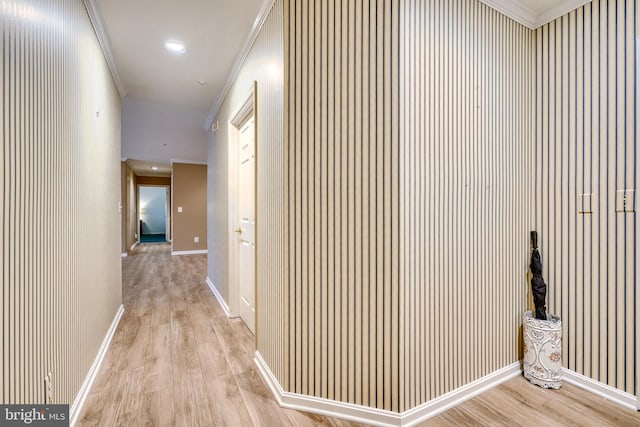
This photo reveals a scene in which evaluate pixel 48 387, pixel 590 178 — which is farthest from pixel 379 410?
pixel 590 178

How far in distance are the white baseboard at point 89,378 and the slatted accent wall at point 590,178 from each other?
118 inches

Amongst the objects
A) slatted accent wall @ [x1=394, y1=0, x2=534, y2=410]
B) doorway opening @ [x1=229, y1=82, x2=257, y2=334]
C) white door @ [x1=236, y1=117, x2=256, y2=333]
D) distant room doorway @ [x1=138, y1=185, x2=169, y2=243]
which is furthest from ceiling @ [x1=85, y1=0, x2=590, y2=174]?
distant room doorway @ [x1=138, y1=185, x2=169, y2=243]

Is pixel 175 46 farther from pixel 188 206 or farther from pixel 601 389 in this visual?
pixel 188 206

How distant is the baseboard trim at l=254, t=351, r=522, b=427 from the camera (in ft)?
4.99

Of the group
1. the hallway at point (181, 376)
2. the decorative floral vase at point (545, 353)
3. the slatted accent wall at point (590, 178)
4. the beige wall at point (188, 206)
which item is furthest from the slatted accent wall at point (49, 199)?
the beige wall at point (188, 206)

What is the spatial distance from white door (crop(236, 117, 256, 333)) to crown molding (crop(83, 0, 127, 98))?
124 centimetres

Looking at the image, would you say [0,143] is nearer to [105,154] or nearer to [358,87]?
[358,87]

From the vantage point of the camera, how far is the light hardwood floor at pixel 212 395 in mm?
1584

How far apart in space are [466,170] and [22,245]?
214 centimetres

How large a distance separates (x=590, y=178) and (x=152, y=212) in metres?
15.7

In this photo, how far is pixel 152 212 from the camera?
46.4 feet

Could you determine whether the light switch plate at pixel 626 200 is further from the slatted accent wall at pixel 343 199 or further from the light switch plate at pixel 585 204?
the slatted accent wall at pixel 343 199

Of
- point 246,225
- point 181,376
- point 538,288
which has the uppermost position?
point 246,225

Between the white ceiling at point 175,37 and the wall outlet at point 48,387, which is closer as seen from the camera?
the wall outlet at point 48,387
